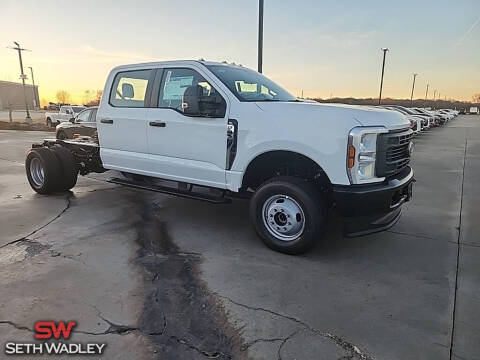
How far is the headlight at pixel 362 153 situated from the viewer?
359 cm

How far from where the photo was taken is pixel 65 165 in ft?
21.9

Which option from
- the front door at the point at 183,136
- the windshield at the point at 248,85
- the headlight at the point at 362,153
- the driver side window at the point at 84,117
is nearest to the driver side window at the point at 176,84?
the front door at the point at 183,136

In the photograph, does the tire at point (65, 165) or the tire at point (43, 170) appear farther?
the tire at point (65, 165)

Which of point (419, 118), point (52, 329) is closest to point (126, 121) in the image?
point (52, 329)

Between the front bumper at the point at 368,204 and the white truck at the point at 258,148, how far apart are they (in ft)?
0.04

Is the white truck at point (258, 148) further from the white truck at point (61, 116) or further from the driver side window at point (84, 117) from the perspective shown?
the white truck at point (61, 116)

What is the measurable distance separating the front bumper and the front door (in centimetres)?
155

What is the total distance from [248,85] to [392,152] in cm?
201

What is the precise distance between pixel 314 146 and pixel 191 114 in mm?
1680

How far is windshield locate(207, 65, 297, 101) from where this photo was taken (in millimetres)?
4594

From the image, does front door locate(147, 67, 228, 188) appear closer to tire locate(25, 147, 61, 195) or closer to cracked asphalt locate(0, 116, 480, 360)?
cracked asphalt locate(0, 116, 480, 360)

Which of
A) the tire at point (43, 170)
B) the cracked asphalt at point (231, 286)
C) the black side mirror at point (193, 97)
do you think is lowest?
the cracked asphalt at point (231, 286)

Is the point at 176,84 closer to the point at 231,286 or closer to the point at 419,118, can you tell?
the point at 231,286

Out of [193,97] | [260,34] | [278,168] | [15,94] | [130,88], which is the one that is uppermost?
[260,34]
